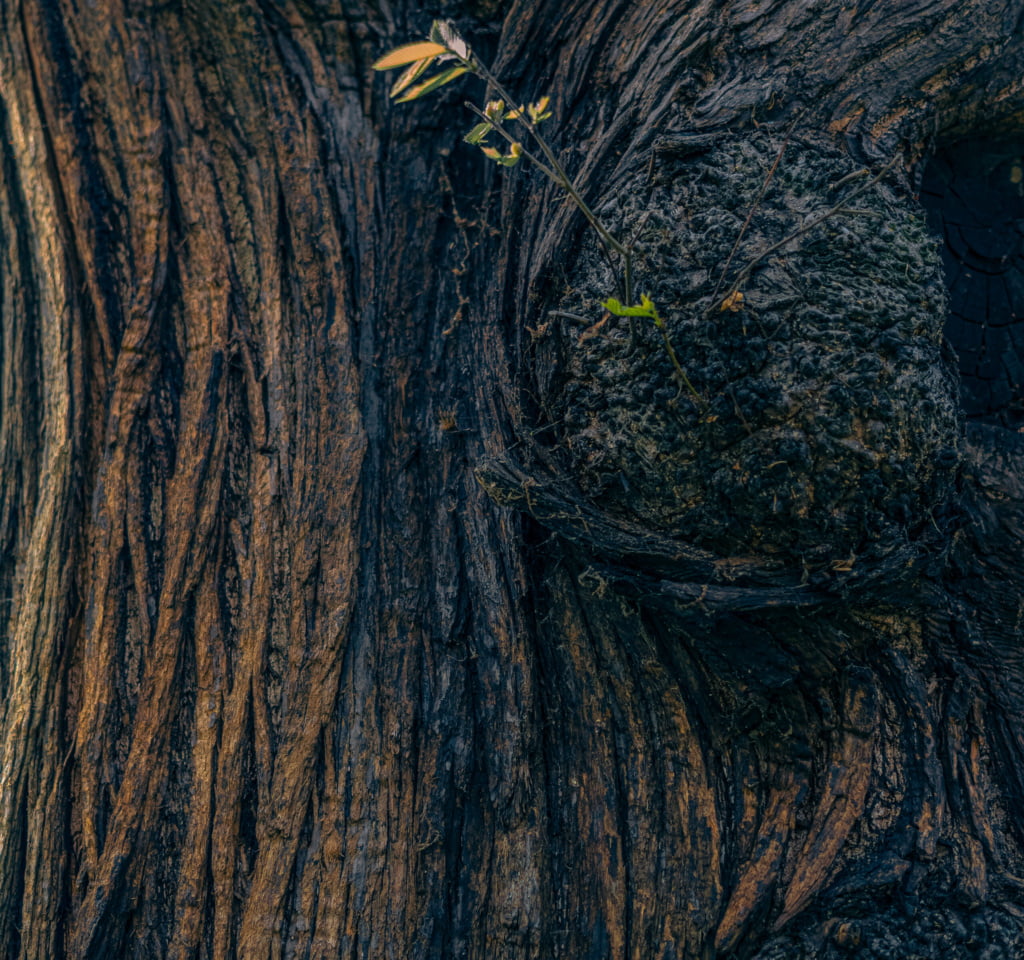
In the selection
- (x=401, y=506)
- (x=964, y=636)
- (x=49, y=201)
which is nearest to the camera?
(x=964, y=636)

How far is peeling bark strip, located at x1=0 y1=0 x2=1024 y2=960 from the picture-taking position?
146cm

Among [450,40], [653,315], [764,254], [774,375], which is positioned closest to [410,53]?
[450,40]

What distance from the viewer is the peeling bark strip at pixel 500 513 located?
146 centimetres

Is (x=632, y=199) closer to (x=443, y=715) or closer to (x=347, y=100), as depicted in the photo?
(x=347, y=100)

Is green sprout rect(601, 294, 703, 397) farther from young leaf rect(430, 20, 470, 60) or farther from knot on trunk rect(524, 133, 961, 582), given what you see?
young leaf rect(430, 20, 470, 60)

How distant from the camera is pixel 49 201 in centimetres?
189

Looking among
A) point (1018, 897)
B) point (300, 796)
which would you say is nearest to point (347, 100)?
point (300, 796)

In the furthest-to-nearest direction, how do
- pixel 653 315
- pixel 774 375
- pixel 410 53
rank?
1. pixel 774 375
2. pixel 653 315
3. pixel 410 53

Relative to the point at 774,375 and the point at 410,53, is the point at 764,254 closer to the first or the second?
the point at 774,375

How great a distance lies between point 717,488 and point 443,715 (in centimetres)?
77

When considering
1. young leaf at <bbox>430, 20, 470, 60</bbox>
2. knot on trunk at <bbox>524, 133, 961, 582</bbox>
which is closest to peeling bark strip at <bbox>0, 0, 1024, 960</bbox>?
knot on trunk at <bbox>524, 133, 961, 582</bbox>

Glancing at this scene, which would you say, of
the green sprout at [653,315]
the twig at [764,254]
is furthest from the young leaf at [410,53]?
the twig at [764,254]

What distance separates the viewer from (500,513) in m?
1.69

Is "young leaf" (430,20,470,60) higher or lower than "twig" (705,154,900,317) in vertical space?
higher
